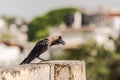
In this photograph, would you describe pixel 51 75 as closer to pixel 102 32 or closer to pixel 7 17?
pixel 102 32

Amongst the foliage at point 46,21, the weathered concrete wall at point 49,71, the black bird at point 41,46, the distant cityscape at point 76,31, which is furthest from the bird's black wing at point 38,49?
the foliage at point 46,21

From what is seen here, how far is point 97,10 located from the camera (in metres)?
86.1

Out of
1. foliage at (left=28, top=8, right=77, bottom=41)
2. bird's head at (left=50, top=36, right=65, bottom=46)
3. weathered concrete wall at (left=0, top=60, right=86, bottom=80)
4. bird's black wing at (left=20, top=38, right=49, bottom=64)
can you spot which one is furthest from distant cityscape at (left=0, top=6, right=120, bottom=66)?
weathered concrete wall at (left=0, top=60, right=86, bottom=80)

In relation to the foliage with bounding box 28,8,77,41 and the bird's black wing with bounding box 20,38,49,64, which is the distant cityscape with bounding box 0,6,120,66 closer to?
the foliage with bounding box 28,8,77,41

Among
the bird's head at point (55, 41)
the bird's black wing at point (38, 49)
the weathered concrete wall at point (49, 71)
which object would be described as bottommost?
the weathered concrete wall at point (49, 71)

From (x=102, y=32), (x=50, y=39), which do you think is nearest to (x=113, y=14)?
(x=102, y=32)

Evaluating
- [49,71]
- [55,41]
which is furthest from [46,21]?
[49,71]

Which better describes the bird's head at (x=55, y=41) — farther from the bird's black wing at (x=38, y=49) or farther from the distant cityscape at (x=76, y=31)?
the distant cityscape at (x=76, y=31)

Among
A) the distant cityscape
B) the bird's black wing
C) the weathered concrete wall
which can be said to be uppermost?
the distant cityscape

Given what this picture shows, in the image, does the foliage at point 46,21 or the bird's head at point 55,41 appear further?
the foliage at point 46,21

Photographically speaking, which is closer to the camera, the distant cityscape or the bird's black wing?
the bird's black wing

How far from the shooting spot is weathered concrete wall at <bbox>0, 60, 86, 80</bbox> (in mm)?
5656

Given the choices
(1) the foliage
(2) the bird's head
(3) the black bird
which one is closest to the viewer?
(3) the black bird

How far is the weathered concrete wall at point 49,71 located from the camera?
5.66 m
